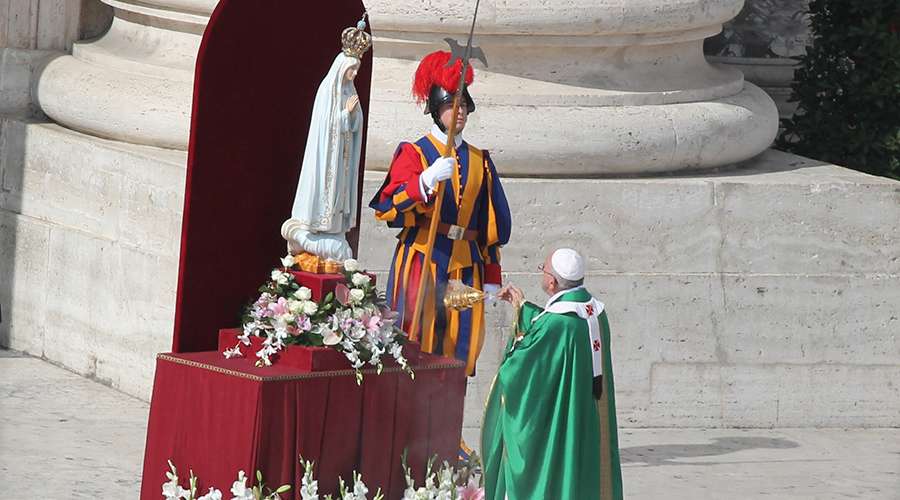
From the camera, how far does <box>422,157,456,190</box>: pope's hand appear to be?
8.40 m

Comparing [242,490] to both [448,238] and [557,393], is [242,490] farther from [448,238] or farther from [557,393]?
[448,238]

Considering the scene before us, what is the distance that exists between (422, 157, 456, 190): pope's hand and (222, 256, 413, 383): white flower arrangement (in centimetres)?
67

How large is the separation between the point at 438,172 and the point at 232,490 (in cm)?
160

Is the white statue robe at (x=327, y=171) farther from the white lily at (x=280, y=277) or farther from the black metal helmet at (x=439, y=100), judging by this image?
the black metal helmet at (x=439, y=100)

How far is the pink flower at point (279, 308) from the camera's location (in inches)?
304

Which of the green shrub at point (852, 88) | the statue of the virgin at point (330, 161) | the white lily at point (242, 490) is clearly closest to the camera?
the white lily at point (242, 490)

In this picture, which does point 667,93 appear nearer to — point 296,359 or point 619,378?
point 619,378

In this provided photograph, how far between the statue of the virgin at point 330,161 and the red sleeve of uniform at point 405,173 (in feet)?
2.11

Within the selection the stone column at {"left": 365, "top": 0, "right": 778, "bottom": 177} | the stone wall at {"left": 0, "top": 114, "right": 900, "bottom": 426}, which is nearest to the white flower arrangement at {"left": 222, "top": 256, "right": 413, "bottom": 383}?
the stone wall at {"left": 0, "top": 114, "right": 900, "bottom": 426}

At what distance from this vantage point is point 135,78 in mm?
10906

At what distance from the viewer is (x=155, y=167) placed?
33.7ft

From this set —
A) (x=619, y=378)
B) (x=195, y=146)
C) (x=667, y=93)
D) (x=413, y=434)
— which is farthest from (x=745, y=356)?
(x=195, y=146)

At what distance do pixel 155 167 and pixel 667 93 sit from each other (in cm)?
259

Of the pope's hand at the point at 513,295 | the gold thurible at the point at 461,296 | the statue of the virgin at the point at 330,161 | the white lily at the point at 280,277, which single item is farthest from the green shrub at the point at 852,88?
the white lily at the point at 280,277
